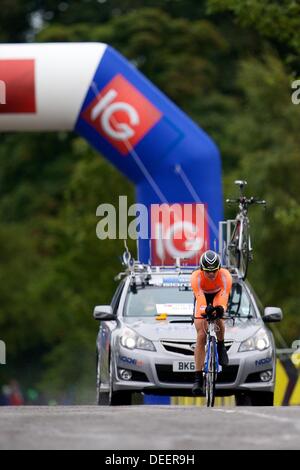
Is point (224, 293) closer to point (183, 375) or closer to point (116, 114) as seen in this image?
point (183, 375)

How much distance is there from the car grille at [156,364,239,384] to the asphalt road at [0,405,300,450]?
139 inches

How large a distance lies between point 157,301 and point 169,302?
0.14 meters

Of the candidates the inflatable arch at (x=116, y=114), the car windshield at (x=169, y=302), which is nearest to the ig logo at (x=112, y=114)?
the inflatable arch at (x=116, y=114)

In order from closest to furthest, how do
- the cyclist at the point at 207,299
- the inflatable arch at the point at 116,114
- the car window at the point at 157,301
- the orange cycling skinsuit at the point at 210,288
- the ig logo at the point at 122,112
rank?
the cyclist at the point at 207,299, the orange cycling skinsuit at the point at 210,288, the car window at the point at 157,301, the inflatable arch at the point at 116,114, the ig logo at the point at 122,112

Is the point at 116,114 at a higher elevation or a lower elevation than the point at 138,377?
higher

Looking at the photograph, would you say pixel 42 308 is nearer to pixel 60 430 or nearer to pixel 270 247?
pixel 270 247

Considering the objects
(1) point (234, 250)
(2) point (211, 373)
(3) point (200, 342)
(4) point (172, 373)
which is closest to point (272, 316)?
(4) point (172, 373)

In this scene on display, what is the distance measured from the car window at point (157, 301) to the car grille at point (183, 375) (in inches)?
38.3

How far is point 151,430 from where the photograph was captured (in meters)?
13.6

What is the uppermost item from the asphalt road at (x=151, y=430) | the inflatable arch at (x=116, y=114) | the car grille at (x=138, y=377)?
the inflatable arch at (x=116, y=114)

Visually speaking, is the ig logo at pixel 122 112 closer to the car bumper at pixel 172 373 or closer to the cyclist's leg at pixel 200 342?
the car bumper at pixel 172 373

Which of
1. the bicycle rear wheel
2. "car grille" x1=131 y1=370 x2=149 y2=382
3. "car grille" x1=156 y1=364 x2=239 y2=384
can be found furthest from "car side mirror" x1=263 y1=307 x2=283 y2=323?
the bicycle rear wheel

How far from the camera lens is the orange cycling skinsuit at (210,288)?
61.4 feet

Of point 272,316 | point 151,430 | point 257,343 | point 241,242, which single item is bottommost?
point 151,430
